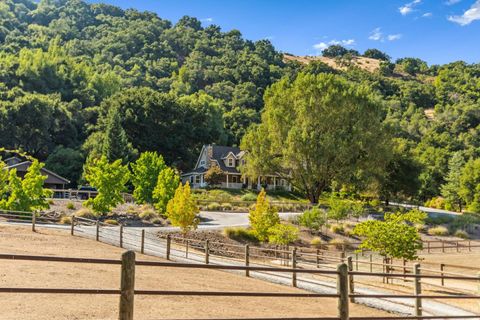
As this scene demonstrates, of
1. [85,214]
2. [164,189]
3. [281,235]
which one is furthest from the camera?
[164,189]

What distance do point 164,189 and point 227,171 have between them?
3311 centimetres

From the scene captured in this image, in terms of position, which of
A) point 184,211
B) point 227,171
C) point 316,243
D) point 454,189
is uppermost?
point 227,171

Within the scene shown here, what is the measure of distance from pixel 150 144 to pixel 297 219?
37825mm

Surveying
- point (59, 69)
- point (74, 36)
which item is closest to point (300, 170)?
point (59, 69)

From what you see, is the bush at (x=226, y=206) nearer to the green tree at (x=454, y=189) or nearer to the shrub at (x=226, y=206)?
the shrub at (x=226, y=206)

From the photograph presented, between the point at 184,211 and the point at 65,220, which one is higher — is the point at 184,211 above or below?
above

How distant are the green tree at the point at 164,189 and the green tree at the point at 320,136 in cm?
1607

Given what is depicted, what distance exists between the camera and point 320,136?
173 ft

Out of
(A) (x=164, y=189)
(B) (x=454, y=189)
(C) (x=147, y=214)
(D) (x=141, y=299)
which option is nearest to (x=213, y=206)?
(A) (x=164, y=189)

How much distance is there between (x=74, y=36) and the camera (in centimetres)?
18962

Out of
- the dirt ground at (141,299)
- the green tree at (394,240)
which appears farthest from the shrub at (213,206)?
the dirt ground at (141,299)

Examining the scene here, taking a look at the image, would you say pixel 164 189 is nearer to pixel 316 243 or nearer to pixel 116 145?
pixel 316 243

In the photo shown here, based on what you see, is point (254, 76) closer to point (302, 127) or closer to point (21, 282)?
point (302, 127)

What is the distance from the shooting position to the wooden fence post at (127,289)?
5.26 metres
